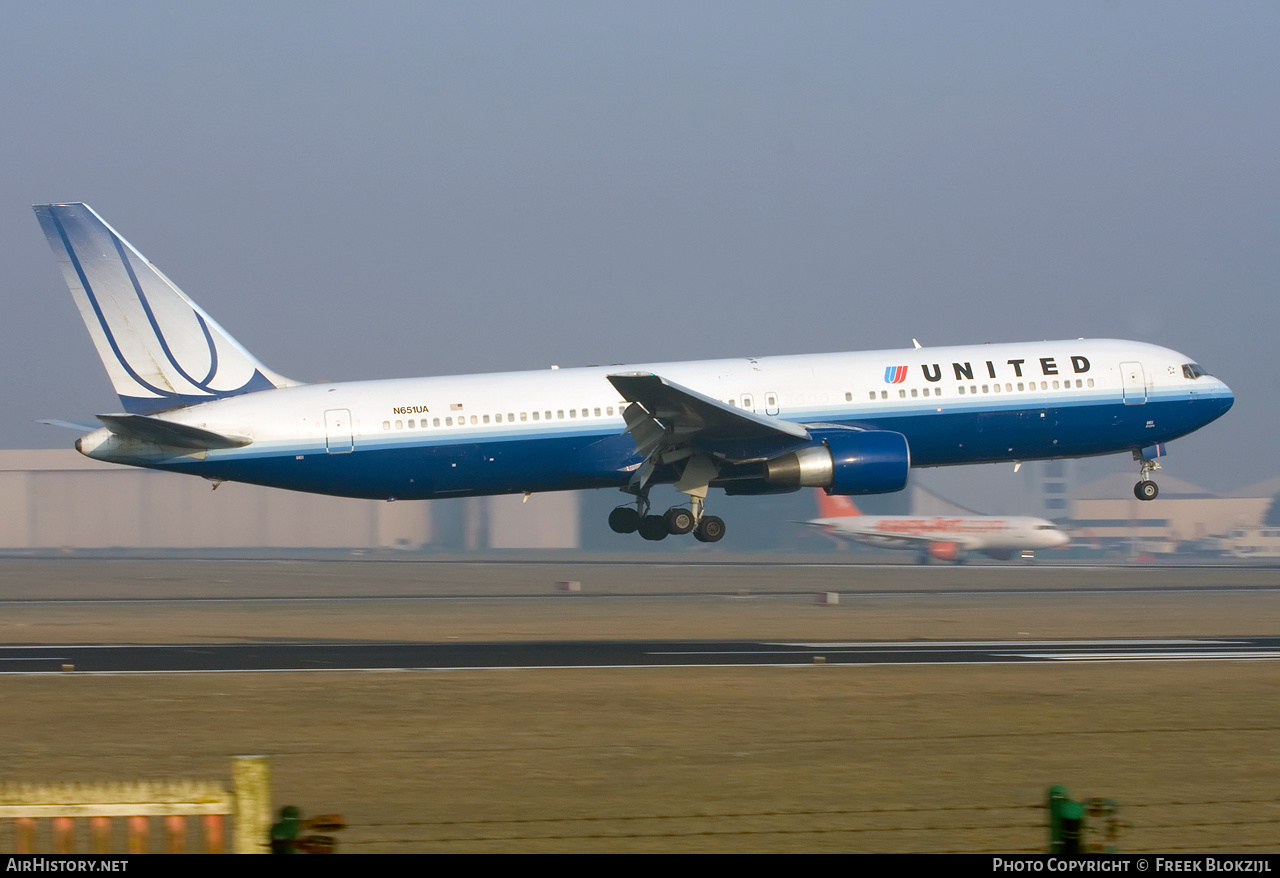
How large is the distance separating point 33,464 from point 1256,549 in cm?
10589

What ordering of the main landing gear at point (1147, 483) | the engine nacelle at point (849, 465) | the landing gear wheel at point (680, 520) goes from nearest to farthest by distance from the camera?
the engine nacelle at point (849, 465)
the landing gear wheel at point (680, 520)
the main landing gear at point (1147, 483)

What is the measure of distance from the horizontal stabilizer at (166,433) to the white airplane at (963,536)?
190 ft

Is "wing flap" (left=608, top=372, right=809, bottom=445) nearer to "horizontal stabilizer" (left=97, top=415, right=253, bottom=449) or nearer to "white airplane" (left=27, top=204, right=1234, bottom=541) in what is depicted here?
"white airplane" (left=27, top=204, right=1234, bottom=541)

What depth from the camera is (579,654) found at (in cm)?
3306

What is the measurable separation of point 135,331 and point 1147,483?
3098 cm

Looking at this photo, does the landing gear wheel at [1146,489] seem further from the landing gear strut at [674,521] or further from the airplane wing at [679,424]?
the landing gear strut at [674,521]

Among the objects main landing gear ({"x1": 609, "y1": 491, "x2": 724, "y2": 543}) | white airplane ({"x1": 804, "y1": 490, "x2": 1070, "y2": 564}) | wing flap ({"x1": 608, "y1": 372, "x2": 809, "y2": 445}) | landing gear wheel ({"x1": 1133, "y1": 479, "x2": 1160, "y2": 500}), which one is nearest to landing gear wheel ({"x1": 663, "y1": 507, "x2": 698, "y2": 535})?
main landing gear ({"x1": 609, "y1": 491, "x2": 724, "y2": 543})

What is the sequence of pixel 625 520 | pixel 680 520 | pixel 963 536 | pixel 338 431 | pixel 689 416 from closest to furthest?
pixel 689 416 → pixel 338 431 → pixel 680 520 → pixel 625 520 → pixel 963 536

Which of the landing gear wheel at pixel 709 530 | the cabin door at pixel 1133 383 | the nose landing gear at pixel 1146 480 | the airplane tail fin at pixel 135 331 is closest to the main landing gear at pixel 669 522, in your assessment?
the landing gear wheel at pixel 709 530

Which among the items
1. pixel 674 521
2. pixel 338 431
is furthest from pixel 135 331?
pixel 674 521

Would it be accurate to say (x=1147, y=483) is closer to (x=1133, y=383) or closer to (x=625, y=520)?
(x=1133, y=383)

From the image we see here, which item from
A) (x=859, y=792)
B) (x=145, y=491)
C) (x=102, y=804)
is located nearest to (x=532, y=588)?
(x=859, y=792)

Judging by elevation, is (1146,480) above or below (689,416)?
below

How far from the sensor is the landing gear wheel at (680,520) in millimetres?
42875
